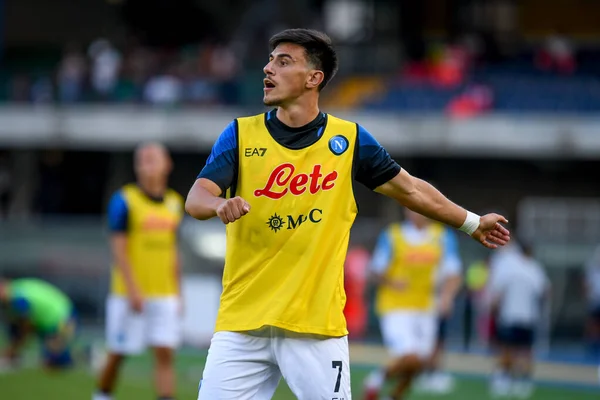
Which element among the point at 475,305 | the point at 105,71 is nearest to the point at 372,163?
the point at 475,305

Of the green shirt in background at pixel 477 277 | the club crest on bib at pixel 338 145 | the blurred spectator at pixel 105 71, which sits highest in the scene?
the blurred spectator at pixel 105 71

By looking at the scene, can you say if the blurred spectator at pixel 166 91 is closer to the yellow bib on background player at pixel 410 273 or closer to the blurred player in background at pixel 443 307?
the blurred player in background at pixel 443 307

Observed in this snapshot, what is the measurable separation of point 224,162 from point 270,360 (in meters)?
1.02

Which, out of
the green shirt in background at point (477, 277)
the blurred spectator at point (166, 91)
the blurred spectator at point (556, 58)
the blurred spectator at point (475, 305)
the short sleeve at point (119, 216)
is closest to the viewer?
the short sleeve at point (119, 216)

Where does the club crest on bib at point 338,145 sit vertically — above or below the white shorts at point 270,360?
above

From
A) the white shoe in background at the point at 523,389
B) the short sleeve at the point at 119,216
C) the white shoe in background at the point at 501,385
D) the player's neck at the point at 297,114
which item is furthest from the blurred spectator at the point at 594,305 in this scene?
the player's neck at the point at 297,114

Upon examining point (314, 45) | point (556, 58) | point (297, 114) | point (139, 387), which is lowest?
point (139, 387)

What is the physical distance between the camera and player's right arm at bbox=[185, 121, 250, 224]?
5832mm

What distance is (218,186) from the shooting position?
6.39 meters

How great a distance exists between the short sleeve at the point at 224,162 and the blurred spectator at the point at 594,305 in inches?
672

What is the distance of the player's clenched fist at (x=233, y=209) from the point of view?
5.79 metres

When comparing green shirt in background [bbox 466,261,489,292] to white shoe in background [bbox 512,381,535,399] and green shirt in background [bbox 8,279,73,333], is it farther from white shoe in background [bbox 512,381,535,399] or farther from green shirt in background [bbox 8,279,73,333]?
green shirt in background [bbox 8,279,73,333]

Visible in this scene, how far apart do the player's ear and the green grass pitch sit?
24.1 ft

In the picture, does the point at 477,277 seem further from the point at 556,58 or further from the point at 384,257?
the point at 384,257
